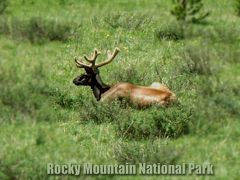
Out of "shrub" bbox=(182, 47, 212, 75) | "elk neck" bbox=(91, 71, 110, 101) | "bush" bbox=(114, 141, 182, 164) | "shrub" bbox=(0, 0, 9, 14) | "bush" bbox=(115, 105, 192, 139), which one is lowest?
"bush" bbox=(114, 141, 182, 164)

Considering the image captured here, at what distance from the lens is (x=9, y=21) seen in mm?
20062

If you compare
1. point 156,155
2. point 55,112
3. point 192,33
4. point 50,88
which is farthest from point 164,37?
point 156,155

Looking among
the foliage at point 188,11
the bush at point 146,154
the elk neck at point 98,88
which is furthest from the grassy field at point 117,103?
the foliage at point 188,11

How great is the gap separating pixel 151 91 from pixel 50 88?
2.12 m

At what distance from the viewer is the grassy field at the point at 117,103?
960 cm

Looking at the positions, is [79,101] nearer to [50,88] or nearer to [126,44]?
[50,88]

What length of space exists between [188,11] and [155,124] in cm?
1206

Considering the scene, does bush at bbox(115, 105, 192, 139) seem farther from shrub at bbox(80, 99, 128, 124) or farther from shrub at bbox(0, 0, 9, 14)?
shrub at bbox(0, 0, 9, 14)

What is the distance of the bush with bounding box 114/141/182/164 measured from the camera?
9.28 metres

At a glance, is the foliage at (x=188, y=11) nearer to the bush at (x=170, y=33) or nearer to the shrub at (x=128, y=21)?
the shrub at (x=128, y=21)

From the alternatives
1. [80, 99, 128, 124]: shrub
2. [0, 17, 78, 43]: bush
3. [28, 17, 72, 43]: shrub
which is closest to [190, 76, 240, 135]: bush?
[80, 99, 128, 124]: shrub

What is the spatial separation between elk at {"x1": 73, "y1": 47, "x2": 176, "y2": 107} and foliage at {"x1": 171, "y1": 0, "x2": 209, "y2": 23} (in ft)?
28.7

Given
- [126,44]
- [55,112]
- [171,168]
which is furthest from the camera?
[126,44]

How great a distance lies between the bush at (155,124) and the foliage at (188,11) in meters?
10.7
